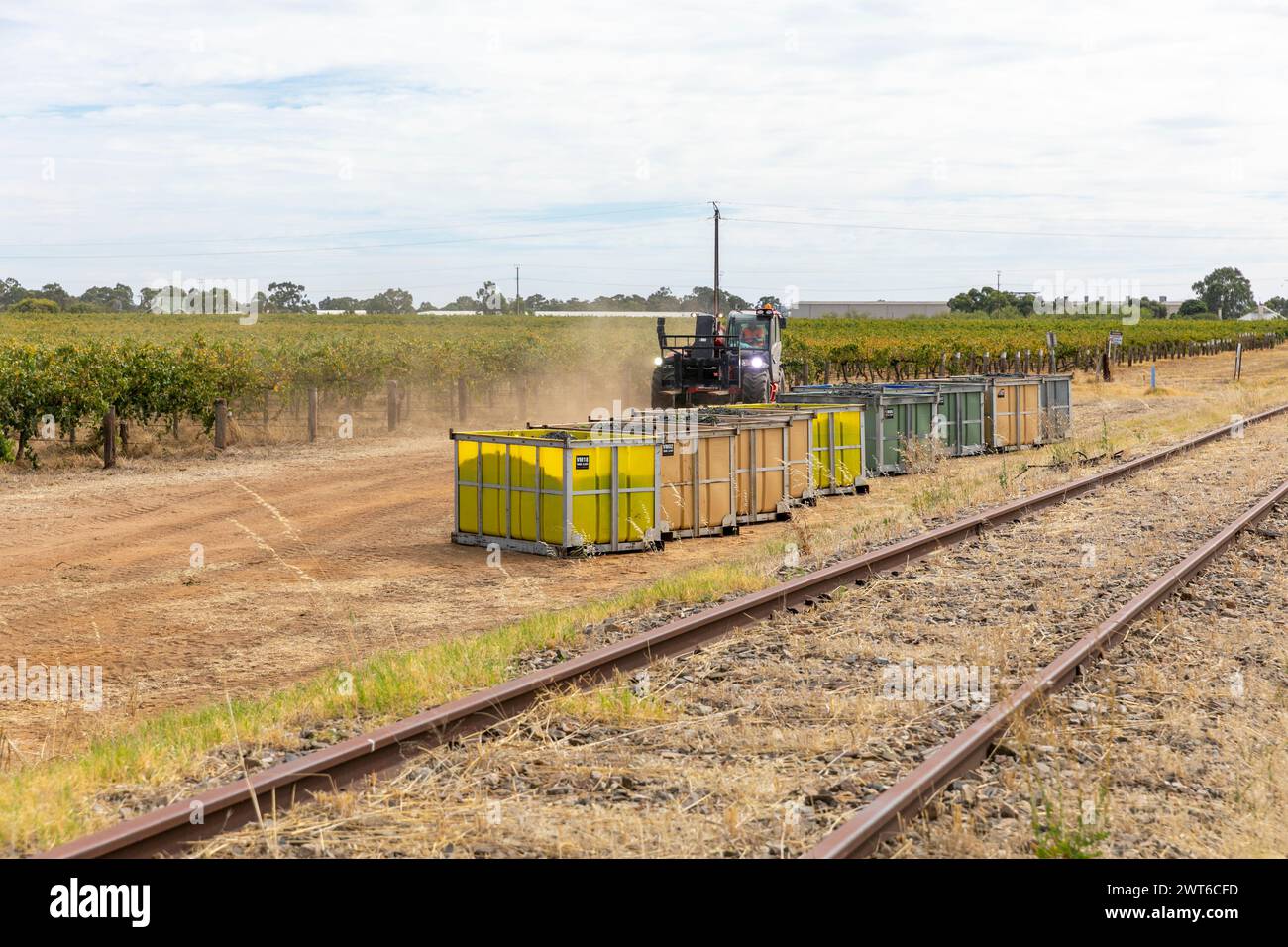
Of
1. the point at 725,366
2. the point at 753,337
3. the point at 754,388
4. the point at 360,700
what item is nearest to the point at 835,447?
the point at 754,388

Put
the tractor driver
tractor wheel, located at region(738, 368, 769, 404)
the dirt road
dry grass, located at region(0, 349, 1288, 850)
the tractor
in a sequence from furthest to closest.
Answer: the tractor driver < the tractor < tractor wheel, located at region(738, 368, 769, 404) < the dirt road < dry grass, located at region(0, 349, 1288, 850)

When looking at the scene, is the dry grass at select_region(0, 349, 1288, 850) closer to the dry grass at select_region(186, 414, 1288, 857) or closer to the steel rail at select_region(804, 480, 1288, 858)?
the dry grass at select_region(186, 414, 1288, 857)

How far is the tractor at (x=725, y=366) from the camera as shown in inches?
1047

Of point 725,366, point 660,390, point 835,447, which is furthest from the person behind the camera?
point 660,390

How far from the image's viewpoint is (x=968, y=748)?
7.11m

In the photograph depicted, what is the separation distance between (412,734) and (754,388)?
1963 cm

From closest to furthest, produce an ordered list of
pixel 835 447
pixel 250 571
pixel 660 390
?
pixel 250 571 < pixel 835 447 < pixel 660 390

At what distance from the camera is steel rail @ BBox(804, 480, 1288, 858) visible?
19.3ft

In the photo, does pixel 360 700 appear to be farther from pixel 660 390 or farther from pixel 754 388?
pixel 660 390

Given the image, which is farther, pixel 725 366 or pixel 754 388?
pixel 725 366

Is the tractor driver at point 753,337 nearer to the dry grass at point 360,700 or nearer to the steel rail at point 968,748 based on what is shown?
the dry grass at point 360,700

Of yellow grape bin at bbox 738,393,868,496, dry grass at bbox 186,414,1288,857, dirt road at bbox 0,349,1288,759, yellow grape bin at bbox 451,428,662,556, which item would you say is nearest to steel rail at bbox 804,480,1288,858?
dry grass at bbox 186,414,1288,857

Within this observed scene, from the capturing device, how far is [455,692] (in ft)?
28.2

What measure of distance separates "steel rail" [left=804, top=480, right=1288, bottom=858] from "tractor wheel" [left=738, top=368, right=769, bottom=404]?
15002 millimetres
